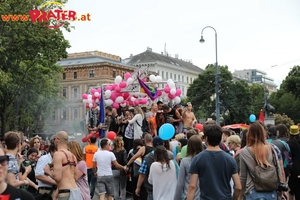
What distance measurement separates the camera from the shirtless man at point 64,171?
7.38m

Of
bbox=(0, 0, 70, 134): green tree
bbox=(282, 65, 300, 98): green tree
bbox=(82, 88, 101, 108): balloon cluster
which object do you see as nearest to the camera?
bbox=(82, 88, 101, 108): balloon cluster

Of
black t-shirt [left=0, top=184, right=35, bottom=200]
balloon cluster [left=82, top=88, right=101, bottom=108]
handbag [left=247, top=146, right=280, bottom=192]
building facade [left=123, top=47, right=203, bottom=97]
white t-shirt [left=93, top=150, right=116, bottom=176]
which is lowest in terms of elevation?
white t-shirt [left=93, top=150, right=116, bottom=176]

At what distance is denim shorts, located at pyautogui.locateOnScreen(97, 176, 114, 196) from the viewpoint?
11945mm

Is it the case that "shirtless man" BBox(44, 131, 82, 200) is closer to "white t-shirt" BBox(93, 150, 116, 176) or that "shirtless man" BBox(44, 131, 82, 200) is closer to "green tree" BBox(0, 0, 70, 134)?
"white t-shirt" BBox(93, 150, 116, 176)

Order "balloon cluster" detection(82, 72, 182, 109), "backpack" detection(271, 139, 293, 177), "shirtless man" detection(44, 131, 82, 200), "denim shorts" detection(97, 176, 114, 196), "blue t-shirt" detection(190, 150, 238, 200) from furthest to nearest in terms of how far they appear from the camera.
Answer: "balloon cluster" detection(82, 72, 182, 109) → "denim shorts" detection(97, 176, 114, 196) → "backpack" detection(271, 139, 293, 177) → "shirtless man" detection(44, 131, 82, 200) → "blue t-shirt" detection(190, 150, 238, 200)

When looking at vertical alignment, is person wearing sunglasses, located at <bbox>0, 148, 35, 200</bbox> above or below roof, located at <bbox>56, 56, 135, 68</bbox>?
below

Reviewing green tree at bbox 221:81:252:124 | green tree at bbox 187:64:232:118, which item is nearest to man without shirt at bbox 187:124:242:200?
green tree at bbox 221:81:252:124

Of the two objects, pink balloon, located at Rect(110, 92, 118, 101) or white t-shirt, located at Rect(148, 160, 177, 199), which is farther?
pink balloon, located at Rect(110, 92, 118, 101)

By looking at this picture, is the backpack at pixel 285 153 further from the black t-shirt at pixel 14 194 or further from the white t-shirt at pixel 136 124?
the white t-shirt at pixel 136 124

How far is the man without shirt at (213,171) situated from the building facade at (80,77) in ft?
281

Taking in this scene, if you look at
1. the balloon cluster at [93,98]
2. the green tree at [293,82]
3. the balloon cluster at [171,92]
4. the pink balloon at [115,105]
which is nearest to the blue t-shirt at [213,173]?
the balloon cluster at [171,92]

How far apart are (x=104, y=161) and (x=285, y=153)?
4.30 m

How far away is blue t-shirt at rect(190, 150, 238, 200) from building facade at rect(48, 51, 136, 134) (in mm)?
85771

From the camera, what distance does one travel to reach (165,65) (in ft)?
355
